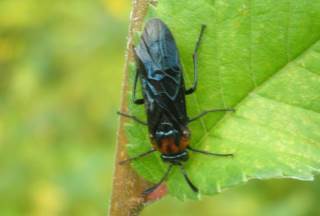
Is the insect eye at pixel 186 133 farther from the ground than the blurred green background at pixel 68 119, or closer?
farther from the ground

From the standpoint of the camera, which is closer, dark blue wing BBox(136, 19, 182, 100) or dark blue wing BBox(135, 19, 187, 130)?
dark blue wing BBox(136, 19, 182, 100)

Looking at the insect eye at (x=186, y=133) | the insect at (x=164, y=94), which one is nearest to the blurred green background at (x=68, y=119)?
the insect at (x=164, y=94)

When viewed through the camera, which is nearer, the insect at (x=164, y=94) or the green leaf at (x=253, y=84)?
the green leaf at (x=253, y=84)

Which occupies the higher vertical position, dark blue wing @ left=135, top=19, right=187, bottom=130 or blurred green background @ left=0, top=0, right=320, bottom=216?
dark blue wing @ left=135, top=19, right=187, bottom=130

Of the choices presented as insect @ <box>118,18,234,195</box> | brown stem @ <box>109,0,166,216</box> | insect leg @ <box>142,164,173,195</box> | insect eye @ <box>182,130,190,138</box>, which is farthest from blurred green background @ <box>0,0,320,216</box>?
brown stem @ <box>109,0,166,216</box>

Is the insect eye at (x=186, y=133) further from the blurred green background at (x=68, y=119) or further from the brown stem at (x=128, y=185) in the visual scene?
the blurred green background at (x=68, y=119)

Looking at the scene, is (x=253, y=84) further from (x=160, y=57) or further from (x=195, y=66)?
(x=160, y=57)

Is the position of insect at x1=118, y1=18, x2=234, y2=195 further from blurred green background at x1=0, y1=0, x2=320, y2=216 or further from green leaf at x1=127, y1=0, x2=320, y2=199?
blurred green background at x1=0, y1=0, x2=320, y2=216

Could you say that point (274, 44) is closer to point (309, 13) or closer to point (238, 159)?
point (309, 13)
